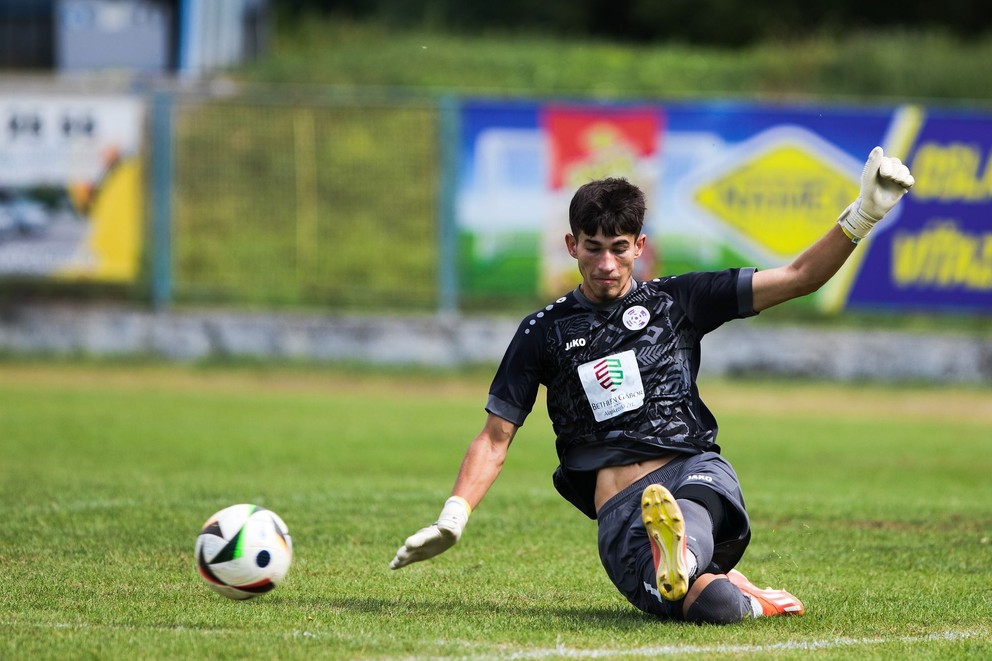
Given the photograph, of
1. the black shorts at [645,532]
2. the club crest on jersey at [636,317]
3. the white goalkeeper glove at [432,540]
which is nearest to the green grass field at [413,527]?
the black shorts at [645,532]

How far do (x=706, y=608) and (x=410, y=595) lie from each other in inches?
54.1

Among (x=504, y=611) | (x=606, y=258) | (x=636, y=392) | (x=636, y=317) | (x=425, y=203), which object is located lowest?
(x=425, y=203)

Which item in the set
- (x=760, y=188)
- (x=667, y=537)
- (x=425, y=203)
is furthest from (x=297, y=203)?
(x=667, y=537)

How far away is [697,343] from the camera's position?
6148mm

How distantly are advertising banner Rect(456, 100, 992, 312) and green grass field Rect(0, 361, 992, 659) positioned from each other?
5.74 ft

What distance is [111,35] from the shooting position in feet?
81.4

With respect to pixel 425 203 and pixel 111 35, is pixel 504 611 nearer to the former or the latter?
pixel 425 203

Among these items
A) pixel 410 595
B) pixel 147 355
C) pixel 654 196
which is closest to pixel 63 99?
pixel 147 355

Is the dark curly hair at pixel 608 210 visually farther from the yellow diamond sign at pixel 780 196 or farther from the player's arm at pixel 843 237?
the yellow diamond sign at pixel 780 196

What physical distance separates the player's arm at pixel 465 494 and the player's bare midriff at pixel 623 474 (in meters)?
0.44

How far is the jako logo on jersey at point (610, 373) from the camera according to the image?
19.5ft

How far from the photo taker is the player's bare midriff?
599cm

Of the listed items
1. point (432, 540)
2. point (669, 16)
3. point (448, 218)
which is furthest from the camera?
point (669, 16)

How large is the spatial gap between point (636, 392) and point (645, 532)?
577 millimetres
